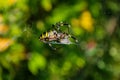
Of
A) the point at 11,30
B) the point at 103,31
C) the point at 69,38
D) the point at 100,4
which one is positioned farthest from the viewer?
the point at 103,31

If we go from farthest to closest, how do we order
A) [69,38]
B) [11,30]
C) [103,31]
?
[103,31] < [11,30] < [69,38]

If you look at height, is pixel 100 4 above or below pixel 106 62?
above

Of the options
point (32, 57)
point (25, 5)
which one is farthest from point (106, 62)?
point (25, 5)

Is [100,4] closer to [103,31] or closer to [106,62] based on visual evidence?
[103,31]

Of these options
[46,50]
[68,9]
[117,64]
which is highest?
[68,9]

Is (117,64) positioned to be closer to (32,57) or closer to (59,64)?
(59,64)

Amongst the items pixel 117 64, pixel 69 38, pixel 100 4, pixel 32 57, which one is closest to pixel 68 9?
pixel 100 4

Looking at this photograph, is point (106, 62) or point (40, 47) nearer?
point (40, 47)
